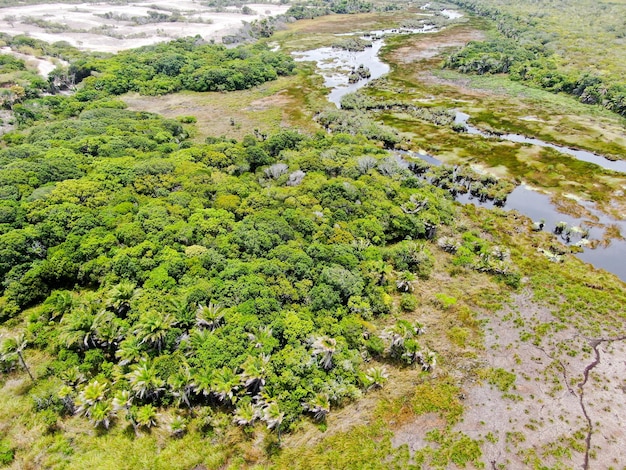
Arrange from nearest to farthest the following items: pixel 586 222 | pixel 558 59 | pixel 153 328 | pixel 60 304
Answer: pixel 153 328
pixel 60 304
pixel 586 222
pixel 558 59

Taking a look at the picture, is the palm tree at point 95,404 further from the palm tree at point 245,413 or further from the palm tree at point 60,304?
the palm tree at point 60,304

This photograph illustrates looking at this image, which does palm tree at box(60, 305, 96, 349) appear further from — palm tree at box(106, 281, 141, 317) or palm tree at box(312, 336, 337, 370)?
palm tree at box(312, 336, 337, 370)

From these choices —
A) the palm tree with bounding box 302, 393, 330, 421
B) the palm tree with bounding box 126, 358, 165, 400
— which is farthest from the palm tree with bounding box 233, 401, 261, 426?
the palm tree with bounding box 126, 358, 165, 400

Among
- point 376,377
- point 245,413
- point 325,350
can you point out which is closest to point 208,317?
point 245,413

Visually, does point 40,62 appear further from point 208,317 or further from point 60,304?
point 208,317

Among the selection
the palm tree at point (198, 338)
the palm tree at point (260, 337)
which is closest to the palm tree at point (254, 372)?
the palm tree at point (260, 337)
